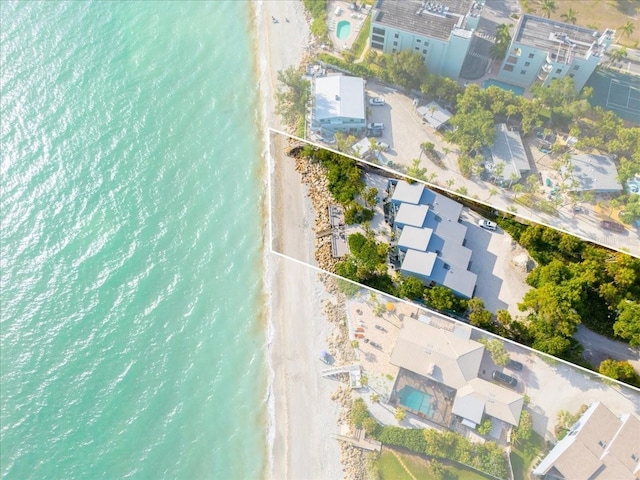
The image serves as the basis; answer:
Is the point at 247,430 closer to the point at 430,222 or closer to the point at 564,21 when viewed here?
the point at 430,222

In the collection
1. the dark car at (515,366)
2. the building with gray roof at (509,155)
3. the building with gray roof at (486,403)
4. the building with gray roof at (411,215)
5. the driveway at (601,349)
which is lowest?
the building with gray roof at (486,403)

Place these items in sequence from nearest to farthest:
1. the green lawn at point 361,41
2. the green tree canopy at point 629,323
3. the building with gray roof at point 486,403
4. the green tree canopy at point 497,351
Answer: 1. the building with gray roof at point 486,403
2. the green tree canopy at point 629,323
3. the green tree canopy at point 497,351
4. the green lawn at point 361,41

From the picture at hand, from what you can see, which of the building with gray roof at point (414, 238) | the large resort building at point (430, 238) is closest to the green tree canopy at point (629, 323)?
the large resort building at point (430, 238)

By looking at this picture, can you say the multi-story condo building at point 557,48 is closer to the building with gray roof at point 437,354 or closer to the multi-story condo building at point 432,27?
the multi-story condo building at point 432,27

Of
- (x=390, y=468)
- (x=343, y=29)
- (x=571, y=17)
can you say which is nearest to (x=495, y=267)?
(x=390, y=468)

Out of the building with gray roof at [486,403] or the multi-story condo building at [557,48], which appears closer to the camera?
the building with gray roof at [486,403]

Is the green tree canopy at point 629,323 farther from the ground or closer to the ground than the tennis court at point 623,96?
closer to the ground

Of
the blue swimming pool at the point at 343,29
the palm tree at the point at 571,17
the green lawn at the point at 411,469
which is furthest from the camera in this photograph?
the blue swimming pool at the point at 343,29

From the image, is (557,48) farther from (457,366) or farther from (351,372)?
(351,372)
